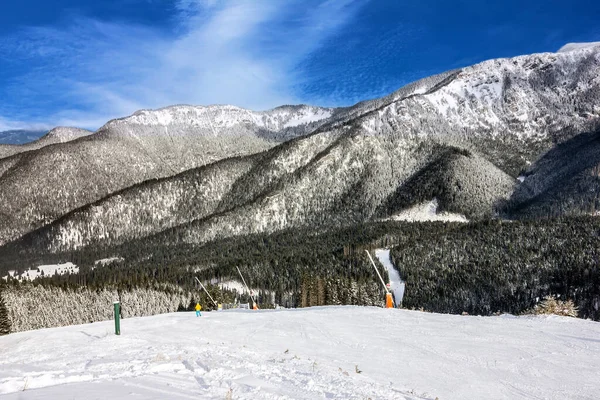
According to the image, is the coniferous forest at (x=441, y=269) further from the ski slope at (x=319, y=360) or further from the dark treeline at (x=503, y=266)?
the ski slope at (x=319, y=360)

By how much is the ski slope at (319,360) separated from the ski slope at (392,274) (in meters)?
118

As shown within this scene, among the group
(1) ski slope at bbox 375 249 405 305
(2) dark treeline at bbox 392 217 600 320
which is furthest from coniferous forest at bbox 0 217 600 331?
(1) ski slope at bbox 375 249 405 305

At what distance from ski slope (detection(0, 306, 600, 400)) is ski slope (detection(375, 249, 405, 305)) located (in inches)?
4651

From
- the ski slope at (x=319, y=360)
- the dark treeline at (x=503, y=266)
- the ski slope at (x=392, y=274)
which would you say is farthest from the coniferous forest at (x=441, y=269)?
the ski slope at (x=319, y=360)

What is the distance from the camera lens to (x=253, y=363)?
11344 millimetres

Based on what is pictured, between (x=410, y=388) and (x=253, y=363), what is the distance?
3.67 meters

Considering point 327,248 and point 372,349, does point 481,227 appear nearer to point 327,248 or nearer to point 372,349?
point 327,248

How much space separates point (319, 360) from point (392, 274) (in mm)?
146707

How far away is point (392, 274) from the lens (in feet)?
508

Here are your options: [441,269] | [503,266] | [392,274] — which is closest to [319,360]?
[392,274]

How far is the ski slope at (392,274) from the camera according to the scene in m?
141

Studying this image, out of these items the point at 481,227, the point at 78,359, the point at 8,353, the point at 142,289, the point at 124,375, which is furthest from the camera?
the point at 481,227

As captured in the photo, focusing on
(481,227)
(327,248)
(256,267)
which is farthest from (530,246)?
(256,267)

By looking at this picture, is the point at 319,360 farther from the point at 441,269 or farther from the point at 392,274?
the point at 441,269
